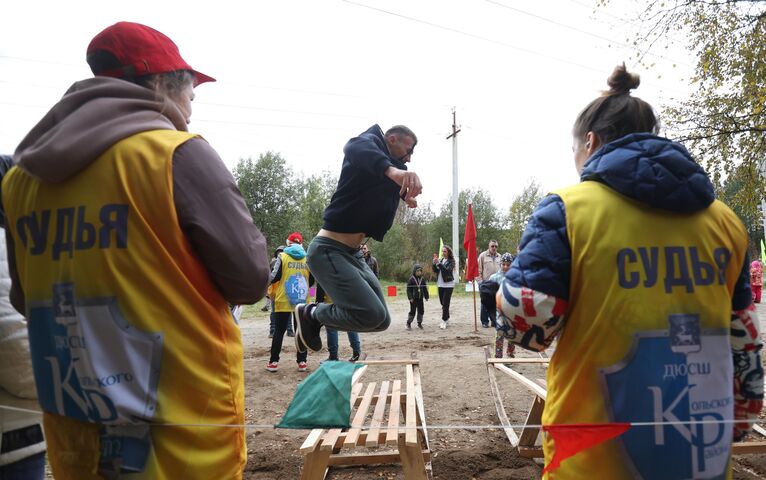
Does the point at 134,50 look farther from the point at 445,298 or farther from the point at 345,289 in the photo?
the point at 445,298

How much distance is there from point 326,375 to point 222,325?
91 cm

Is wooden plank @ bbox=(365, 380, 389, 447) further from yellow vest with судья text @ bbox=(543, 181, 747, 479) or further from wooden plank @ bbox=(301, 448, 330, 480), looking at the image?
yellow vest with судья text @ bbox=(543, 181, 747, 479)

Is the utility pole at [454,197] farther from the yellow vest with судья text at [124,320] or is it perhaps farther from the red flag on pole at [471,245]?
the yellow vest with судья text at [124,320]

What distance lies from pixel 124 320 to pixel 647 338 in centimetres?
149

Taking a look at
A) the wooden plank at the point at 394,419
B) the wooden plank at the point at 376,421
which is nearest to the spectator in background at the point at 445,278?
the wooden plank at the point at 394,419

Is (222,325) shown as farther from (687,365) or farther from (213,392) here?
(687,365)

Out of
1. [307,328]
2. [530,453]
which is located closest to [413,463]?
[307,328]

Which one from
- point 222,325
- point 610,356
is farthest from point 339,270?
point 610,356

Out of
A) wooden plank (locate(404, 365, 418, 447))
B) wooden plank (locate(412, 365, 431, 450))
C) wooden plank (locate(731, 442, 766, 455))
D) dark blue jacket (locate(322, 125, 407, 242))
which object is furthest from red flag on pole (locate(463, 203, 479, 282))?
dark blue jacket (locate(322, 125, 407, 242))

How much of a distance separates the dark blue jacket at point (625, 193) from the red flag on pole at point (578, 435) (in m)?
0.39

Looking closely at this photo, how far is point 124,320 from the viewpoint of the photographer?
53.0 inches

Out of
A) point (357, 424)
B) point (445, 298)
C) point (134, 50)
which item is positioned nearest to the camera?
point (134, 50)

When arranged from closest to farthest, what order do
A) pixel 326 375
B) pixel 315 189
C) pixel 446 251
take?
1. pixel 326 375
2. pixel 446 251
3. pixel 315 189

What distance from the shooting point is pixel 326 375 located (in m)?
2.27
